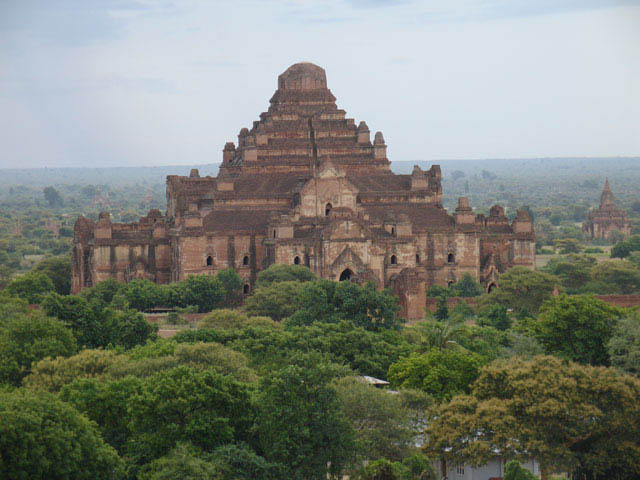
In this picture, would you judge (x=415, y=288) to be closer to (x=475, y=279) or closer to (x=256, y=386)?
(x=475, y=279)

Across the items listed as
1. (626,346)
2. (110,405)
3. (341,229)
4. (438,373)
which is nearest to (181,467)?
(110,405)

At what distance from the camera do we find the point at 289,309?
66.2m

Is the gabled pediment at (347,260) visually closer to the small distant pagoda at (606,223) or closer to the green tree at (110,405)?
the green tree at (110,405)

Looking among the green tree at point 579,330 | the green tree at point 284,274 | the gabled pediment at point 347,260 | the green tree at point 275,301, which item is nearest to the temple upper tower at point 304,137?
the gabled pediment at point 347,260

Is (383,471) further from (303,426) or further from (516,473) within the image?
Result: (516,473)

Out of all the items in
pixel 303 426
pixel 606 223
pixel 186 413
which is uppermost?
pixel 186 413

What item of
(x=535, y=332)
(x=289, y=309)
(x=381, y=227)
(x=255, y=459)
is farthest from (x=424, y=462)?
(x=381, y=227)

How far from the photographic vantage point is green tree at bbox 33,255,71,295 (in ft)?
278

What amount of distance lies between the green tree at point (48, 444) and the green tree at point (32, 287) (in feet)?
130

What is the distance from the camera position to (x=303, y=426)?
36.2 meters

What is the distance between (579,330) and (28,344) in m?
23.2

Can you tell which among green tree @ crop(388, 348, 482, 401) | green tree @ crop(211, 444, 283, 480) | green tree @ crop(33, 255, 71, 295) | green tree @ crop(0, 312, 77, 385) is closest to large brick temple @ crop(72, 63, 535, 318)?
green tree @ crop(33, 255, 71, 295)

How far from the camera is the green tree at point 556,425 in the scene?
3612 centimetres

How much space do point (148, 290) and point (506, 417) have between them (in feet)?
127
